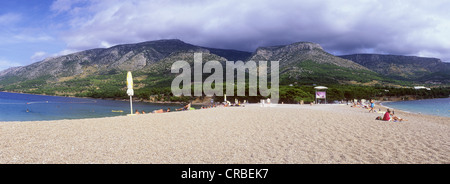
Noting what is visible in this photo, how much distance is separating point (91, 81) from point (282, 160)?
496 ft

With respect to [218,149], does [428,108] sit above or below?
below

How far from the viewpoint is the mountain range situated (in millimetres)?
111688

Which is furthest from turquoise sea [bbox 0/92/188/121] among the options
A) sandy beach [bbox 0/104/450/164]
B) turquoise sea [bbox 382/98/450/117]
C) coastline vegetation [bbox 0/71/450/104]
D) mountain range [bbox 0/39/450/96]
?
mountain range [bbox 0/39/450/96]

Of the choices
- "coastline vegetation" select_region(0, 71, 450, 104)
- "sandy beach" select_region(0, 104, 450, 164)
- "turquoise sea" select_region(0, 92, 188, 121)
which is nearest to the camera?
"sandy beach" select_region(0, 104, 450, 164)

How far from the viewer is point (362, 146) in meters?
7.15

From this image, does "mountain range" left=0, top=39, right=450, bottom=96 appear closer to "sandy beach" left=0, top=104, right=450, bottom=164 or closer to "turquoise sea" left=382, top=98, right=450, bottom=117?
"turquoise sea" left=382, top=98, right=450, bottom=117

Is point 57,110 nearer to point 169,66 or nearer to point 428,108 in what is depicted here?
point 428,108

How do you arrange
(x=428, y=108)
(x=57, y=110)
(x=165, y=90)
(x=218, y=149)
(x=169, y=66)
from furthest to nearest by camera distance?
1. (x=169, y=66)
2. (x=165, y=90)
3. (x=57, y=110)
4. (x=428, y=108)
5. (x=218, y=149)

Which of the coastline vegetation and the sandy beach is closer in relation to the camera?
the sandy beach

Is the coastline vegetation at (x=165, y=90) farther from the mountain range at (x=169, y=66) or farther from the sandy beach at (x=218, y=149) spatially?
the sandy beach at (x=218, y=149)

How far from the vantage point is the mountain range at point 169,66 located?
11169 cm

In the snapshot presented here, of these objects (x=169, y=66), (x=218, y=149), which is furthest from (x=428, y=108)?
(x=169, y=66)

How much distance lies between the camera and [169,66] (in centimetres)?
13175

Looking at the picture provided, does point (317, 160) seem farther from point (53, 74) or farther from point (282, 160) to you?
point (53, 74)
